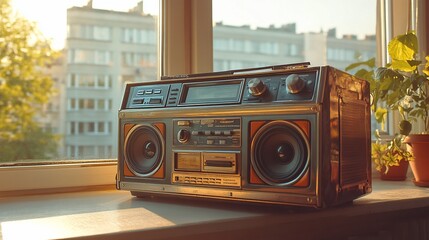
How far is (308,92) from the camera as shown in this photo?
856 millimetres

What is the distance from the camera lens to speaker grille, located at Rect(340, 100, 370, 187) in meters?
0.91

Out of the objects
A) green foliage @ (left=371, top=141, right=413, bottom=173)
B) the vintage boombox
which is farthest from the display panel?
green foliage @ (left=371, top=141, right=413, bottom=173)

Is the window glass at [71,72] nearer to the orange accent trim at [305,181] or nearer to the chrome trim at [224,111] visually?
the chrome trim at [224,111]

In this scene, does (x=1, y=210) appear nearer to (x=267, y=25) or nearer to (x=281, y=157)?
(x=281, y=157)

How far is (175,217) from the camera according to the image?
857 millimetres

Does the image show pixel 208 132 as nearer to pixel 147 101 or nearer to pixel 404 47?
pixel 147 101

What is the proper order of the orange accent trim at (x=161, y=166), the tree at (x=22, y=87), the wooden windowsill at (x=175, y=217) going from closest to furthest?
the wooden windowsill at (x=175, y=217)
the orange accent trim at (x=161, y=166)
the tree at (x=22, y=87)

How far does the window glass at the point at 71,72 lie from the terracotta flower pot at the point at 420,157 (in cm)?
76

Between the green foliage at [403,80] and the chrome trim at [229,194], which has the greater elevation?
the green foliage at [403,80]

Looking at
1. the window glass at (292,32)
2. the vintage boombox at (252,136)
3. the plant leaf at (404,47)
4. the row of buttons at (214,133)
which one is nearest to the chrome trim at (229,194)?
the vintage boombox at (252,136)

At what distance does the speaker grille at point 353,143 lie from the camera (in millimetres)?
908

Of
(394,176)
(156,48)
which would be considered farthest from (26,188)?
(394,176)

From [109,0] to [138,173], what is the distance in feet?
1.84

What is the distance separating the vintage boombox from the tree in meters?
0.31
